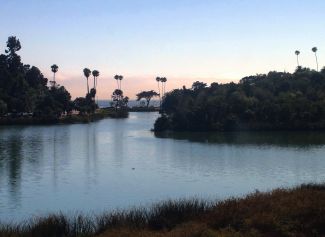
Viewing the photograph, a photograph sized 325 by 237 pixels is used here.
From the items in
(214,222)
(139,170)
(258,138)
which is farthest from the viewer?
(258,138)

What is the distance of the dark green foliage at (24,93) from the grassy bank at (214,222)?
92.5 metres

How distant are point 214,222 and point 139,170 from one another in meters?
27.2

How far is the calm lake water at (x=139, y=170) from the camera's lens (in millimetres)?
30078

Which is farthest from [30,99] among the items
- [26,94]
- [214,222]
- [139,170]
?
Answer: [214,222]

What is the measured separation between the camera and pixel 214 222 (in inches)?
633

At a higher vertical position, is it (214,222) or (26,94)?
(26,94)

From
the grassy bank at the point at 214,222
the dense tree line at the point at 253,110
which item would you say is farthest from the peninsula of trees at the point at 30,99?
the grassy bank at the point at 214,222

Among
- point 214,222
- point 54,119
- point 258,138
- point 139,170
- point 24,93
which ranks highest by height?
point 24,93

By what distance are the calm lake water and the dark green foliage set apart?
39397 mm

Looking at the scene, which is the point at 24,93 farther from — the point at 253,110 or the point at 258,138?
the point at 258,138

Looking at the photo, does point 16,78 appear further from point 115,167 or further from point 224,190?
point 224,190

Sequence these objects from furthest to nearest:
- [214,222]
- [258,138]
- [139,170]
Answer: [258,138]
[139,170]
[214,222]

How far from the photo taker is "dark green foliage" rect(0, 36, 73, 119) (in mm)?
112456

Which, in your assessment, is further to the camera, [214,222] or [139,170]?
[139,170]
